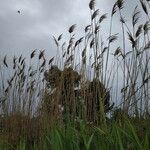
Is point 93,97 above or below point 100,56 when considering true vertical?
below

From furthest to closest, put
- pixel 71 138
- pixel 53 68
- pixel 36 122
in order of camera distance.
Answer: pixel 53 68
pixel 36 122
pixel 71 138

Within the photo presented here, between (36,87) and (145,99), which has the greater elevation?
(36,87)

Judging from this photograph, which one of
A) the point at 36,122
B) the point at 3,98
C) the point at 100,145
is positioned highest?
the point at 3,98

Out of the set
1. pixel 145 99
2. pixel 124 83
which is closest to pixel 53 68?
pixel 124 83

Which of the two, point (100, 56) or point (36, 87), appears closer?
point (100, 56)

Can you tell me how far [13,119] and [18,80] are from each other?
75 centimetres

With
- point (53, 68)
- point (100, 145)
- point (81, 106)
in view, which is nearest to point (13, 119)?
point (53, 68)

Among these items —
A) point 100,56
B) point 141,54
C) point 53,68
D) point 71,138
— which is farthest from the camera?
point 53,68

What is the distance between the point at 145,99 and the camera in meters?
4.45

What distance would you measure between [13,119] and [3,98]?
0.59 metres

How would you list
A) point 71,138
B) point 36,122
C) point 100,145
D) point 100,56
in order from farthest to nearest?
1. point 36,122
2. point 100,56
3. point 71,138
4. point 100,145

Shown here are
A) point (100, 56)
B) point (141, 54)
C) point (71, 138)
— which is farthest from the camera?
point (100, 56)

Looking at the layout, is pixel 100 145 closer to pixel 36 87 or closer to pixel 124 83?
pixel 124 83

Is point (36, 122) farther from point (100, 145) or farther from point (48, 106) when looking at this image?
point (100, 145)
